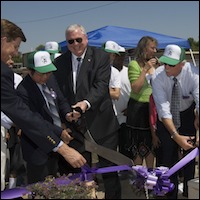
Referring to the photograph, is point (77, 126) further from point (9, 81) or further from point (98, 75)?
point (9, 81)

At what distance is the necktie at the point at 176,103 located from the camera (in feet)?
9.32

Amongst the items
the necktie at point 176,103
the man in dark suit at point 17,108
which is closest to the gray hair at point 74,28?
the man in dark suit at point 17,108

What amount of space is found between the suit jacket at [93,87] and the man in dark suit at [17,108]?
0.70m

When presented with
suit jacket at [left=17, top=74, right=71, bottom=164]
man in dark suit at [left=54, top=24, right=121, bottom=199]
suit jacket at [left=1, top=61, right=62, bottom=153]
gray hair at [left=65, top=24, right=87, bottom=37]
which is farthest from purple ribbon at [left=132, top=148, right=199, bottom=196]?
gray hair at [left=65, top=24, right=87, bottom=37]

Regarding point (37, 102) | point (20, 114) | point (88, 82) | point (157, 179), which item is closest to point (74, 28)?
point (88, 82)

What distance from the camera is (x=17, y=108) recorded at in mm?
1904

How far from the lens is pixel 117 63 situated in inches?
150

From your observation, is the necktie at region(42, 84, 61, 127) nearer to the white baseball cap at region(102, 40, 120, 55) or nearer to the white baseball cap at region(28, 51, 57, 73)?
the white baseball cap at region(28, 51, 57, 73)

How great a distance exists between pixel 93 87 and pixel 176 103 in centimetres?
65

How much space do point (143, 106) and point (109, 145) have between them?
2.38 feet

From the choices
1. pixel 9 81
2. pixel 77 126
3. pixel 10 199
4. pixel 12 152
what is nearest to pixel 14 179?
pixel 12 152

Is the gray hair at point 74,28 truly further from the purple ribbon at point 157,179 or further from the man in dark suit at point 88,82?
the purple ribbon at point 157,179

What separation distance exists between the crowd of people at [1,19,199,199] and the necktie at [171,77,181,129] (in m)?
0.02

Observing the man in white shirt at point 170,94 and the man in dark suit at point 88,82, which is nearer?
the man in white shirt at point 170,94
